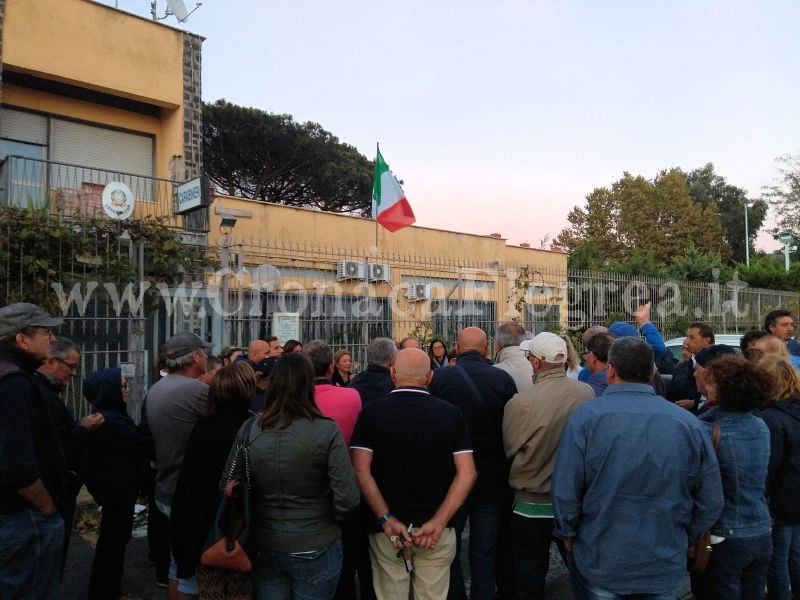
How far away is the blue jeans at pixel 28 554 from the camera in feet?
9.39

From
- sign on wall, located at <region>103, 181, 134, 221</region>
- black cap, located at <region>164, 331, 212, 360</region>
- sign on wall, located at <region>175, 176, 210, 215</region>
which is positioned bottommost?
black cap, located at <region>164, 331, 212, 360</region>

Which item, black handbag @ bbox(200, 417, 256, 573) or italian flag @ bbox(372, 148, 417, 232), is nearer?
black handbag @ bbox(200, 417, 256, 573)

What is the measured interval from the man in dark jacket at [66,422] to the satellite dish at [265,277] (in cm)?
466

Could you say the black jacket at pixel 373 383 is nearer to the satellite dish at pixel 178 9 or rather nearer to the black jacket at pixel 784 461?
the black jacket at pixel 784 461

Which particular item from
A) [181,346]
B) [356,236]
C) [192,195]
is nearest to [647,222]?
[356,236]

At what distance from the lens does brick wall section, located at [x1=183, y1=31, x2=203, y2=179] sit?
43.4 feet

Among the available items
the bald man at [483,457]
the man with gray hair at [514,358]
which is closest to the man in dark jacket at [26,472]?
the bald man at [483,457]

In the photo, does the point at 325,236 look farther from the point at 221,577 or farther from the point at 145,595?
the point at 221,577

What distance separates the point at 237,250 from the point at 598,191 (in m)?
30.0

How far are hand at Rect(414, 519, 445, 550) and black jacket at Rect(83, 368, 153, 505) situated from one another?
6.43 ft

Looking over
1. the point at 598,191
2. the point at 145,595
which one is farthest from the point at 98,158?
the point at 598,191

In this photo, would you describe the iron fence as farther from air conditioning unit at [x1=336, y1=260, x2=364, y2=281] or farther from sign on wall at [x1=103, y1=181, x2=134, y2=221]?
sign on wall at [x1=103, y1=181, x2=134, y2=221]

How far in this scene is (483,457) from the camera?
3.81 m

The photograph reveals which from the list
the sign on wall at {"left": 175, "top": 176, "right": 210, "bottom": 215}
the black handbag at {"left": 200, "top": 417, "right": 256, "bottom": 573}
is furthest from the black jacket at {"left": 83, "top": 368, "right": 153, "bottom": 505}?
the sign on wall at {"left": 175, "top": 176, "right": 210, "bottom": 215}
